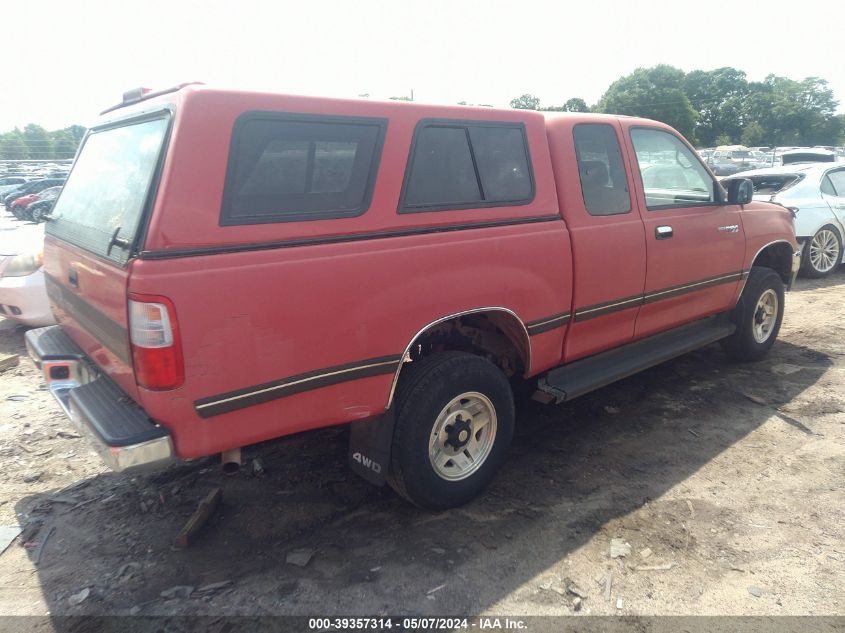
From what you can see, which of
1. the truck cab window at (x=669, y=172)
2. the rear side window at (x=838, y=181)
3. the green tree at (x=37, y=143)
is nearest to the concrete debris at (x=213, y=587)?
the truck cab window at (x=669, y=172)

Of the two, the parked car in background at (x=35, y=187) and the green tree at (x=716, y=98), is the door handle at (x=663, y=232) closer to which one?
the parked car in background at (x=35, y=187)

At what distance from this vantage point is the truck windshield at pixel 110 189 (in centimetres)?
255

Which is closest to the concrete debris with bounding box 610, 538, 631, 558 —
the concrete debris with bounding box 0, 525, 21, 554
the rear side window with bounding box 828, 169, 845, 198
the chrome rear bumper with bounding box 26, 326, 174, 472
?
the chrome rear bumper with bounding box 26, 326, 174, 472

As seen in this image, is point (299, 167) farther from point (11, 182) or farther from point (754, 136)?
point (754, 136)

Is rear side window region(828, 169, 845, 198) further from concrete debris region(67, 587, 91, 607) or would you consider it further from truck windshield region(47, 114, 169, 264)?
concrete debris region(67, 587, 91, 607)

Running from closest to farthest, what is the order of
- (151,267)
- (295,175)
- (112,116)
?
(151,267) → (295,175) → (112,116)

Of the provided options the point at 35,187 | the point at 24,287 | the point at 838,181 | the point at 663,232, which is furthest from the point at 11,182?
the point at 663,232

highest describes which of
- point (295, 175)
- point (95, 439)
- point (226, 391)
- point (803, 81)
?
point (803, 81)

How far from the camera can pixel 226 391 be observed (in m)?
2.46

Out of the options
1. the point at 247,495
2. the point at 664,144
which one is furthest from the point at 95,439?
the point at 664,144

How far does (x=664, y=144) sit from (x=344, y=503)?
346 centimetres

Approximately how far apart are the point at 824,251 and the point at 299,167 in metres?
9.08

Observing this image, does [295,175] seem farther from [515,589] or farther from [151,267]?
[515,589]

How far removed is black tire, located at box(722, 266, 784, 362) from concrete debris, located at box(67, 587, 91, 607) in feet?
16.9
